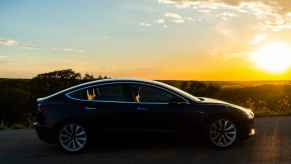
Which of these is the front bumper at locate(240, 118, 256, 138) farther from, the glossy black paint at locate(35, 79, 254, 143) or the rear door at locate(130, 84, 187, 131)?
the rear door at locate(130, 84, 187, 131)

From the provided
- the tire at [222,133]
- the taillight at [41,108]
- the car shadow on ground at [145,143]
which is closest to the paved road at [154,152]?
the car shadow on ground at [145,143]

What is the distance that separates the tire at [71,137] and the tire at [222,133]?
98.5 inches

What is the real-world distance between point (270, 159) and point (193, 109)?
1874mm

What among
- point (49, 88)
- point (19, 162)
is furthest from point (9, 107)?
point (19, 162)

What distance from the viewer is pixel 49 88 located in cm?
3734

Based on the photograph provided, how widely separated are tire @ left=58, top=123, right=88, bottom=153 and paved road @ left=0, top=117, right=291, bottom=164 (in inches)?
7.4

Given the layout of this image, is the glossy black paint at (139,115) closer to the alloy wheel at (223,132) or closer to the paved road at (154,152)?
the alloy wheel at (223,132)

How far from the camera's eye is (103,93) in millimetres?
10094

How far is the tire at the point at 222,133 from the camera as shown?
9.89 meters

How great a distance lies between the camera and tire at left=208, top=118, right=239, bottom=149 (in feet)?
32.4

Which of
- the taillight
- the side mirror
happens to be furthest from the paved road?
the taillight

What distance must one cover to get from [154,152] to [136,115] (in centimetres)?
80

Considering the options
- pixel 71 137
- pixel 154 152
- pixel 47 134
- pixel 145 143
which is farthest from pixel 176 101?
pixel 47 134

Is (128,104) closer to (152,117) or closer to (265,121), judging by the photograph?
(152,117)
